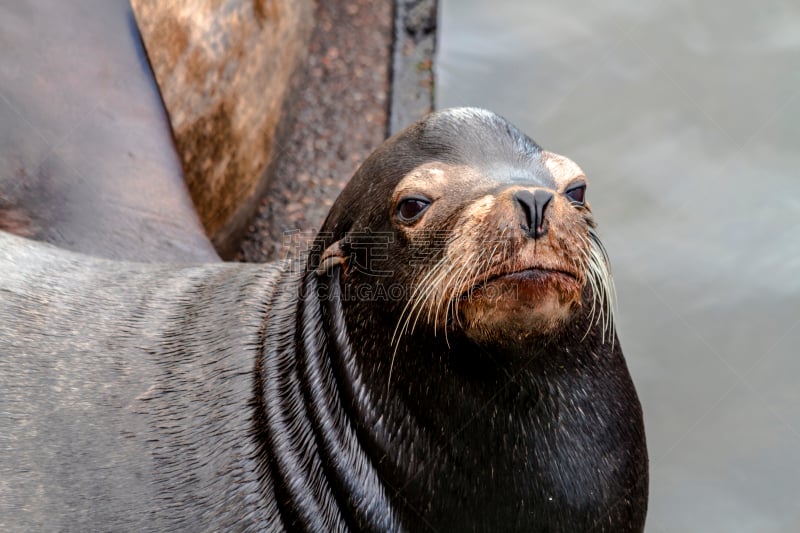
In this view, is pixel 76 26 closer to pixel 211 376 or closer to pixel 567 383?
pixel 211 376

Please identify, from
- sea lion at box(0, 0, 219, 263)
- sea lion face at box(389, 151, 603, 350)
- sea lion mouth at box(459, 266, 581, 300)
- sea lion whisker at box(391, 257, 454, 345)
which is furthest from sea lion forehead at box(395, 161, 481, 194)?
sea lion at box(0, 0, 219, 263)

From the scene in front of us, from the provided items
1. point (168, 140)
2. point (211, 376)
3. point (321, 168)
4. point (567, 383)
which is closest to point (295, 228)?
point (321, 168)

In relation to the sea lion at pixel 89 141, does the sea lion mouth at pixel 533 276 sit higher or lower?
higher

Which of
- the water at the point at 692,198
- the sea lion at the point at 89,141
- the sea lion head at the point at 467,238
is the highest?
the sea lion head at the point at 467,238

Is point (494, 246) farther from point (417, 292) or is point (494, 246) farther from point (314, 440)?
point (314, 440)

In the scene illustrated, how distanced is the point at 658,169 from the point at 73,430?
3.61 m

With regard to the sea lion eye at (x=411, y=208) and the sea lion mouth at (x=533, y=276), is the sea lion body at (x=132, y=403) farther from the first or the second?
the sea lion mouth at (x=533, y=276)

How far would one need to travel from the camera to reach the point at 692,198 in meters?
5.33

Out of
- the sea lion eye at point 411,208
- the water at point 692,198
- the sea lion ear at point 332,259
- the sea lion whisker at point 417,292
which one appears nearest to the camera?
the sea lion whisker at point 417,292

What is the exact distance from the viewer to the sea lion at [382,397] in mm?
2912

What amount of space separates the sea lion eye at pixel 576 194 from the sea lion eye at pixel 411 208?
17.9 inches

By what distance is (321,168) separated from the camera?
6.57m

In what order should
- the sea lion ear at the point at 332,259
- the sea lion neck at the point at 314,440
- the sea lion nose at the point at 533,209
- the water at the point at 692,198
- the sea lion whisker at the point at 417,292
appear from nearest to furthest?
the sea lion nose at the point at 533,209, the sea lion whisker at the point at 417,292, the sea lion neck at the point at 314,440, the sea lion ear at the point at 332,259, the water at the point at 692,198

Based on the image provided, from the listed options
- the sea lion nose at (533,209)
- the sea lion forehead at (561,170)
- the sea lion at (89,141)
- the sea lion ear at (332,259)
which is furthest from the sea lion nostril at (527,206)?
the sea lion at (89,141)
